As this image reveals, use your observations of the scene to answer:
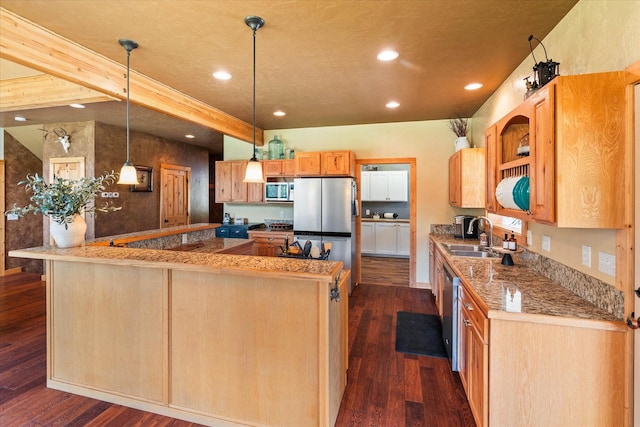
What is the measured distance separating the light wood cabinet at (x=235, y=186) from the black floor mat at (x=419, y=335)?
3120 mm

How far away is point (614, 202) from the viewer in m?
1.46

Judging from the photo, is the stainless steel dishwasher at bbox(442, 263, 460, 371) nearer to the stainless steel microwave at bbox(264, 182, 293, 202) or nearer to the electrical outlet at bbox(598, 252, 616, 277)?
the electrical outlet at bbox(598, 252, 616, 277)

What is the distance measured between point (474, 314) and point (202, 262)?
177cm

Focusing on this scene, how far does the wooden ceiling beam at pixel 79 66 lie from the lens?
209cm

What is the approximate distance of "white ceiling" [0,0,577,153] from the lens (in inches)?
78.0

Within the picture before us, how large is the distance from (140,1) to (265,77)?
4.45ft

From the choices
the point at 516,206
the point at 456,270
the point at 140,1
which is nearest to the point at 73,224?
the point at 140,1

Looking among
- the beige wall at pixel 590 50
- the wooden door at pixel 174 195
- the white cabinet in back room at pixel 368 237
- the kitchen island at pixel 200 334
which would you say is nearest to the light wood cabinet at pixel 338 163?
the beige wall at pixel 590 50

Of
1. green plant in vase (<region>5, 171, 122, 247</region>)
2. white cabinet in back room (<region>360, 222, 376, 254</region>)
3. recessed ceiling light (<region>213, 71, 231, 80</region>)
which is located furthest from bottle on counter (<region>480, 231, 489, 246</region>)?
white cabinet in back room (<region>360, 222, 376, 254</region>)

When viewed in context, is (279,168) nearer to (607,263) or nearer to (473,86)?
(473,86)

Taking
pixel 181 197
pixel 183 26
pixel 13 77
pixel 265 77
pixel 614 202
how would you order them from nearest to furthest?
pixel 614 202
pixel 183 26
pixel 265 77
pixel 13 77
pixel 181 197

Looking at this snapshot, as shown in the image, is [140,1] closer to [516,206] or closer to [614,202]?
[516,206]

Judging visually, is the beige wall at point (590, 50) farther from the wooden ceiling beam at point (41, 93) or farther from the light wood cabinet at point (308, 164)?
the wooden ceiling beam at point (41, 93)

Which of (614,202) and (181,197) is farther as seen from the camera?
(181,197)
